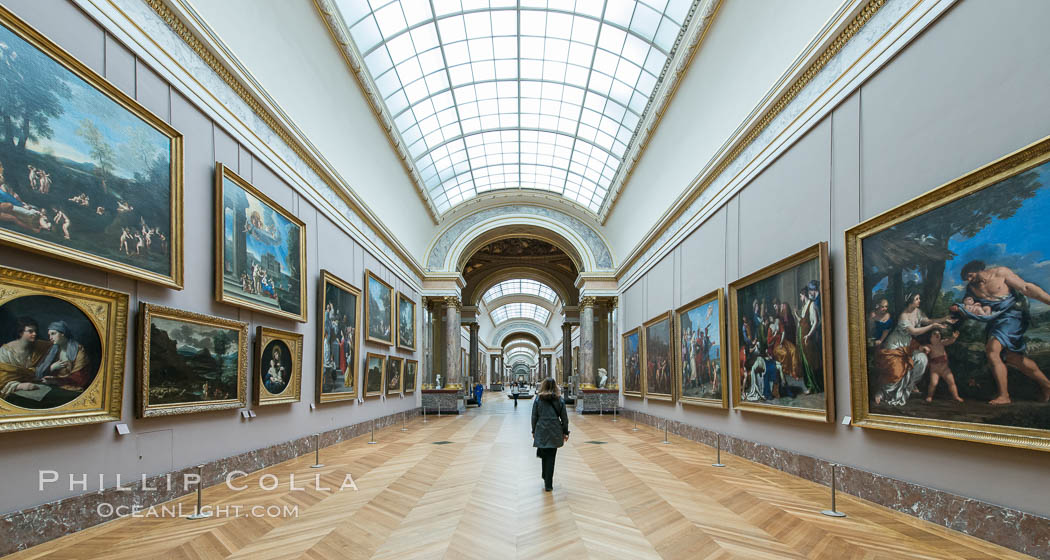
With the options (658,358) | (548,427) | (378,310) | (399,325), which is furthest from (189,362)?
(658,358)

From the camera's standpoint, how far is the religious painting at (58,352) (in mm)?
5258

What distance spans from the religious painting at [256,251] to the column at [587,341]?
1894cm

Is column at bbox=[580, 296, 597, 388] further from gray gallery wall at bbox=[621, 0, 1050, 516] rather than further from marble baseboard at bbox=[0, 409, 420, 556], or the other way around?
marble baseboard at bbox=[0, 409, 420, 556]

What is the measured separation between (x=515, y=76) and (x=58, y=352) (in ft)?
57.7

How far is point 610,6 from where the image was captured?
16.2 m

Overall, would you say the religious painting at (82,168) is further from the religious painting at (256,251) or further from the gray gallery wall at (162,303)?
the religious painting at (256,251)

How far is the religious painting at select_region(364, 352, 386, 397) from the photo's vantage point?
57.1 ft

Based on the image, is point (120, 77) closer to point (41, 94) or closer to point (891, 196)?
point (41, 94)

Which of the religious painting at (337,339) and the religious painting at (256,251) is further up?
the religious painting at (256,251)

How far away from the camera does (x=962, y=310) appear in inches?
225

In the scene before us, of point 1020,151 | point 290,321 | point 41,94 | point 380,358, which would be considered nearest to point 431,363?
point 380,358

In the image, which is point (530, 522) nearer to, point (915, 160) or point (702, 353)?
point (915, 160)

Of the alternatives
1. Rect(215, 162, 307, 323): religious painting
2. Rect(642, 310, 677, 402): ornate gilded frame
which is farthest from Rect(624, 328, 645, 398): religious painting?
Rect(215, 162, 307, 323): religious painting

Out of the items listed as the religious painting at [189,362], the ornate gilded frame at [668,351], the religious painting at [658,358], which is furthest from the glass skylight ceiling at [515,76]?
the religious painting at [189,362]
